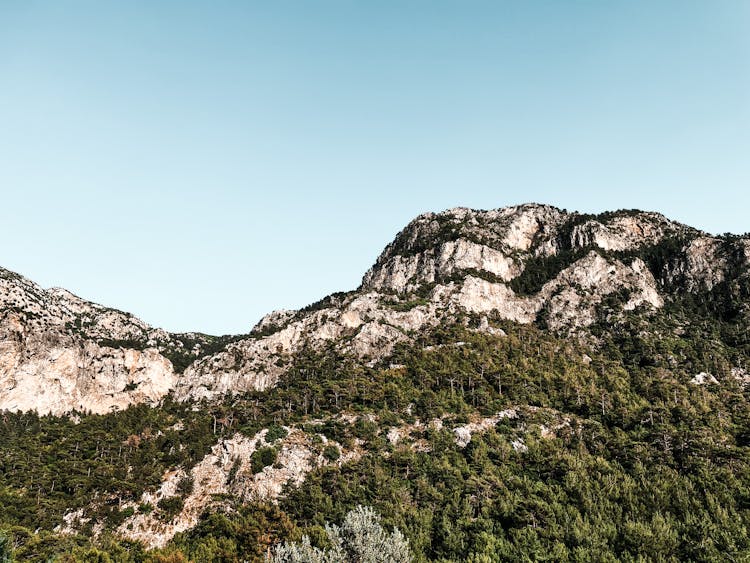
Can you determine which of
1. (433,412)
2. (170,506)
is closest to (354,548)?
(170,506)

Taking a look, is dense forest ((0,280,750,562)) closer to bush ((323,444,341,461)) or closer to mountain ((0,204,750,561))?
mountain ((0,204,750,561))

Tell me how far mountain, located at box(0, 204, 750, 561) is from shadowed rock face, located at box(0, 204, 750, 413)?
82 centimetres

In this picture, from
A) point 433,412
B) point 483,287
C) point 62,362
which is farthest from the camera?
point 483,287

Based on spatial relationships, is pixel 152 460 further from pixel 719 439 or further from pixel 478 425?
pixel 719 439

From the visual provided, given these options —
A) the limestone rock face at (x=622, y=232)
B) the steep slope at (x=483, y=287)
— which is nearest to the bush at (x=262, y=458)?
the steep slope at (x=483, y=287)

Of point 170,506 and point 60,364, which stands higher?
point 60,364

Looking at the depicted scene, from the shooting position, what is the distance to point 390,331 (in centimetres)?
13975

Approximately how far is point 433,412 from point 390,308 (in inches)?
2105

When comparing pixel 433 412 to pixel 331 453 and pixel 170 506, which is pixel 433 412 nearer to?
pixel 331 453

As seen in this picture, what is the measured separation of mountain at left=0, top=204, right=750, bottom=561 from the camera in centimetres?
6825

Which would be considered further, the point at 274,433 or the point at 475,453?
the point at 274,433

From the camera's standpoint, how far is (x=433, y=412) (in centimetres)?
10294

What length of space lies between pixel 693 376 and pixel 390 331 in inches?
3228

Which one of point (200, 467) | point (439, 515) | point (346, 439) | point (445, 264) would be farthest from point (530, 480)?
point (445, 264)
